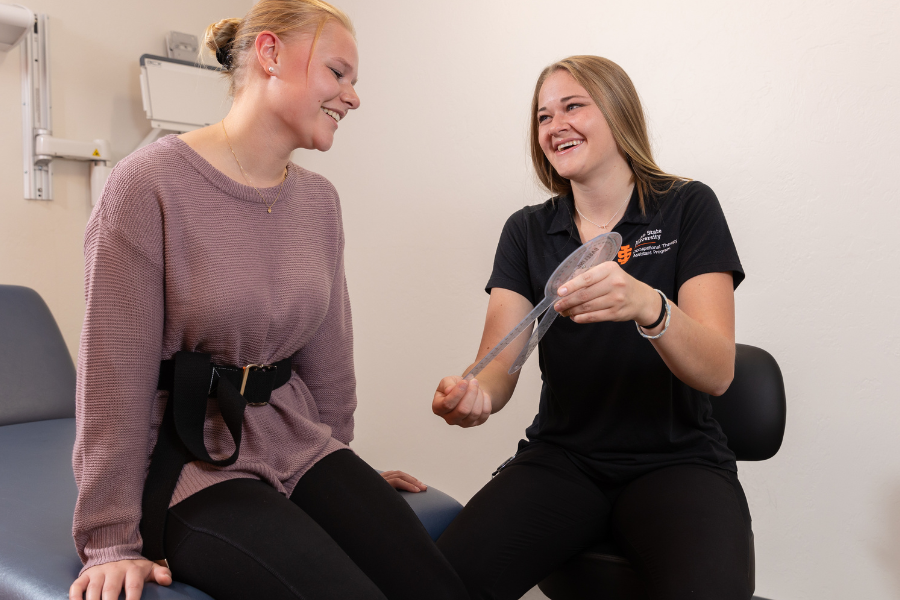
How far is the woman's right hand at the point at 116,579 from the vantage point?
0.84 meters

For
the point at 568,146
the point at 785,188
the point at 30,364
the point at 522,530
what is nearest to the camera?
the point at 522,530

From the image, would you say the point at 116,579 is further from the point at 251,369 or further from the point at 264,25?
the point at 264,25

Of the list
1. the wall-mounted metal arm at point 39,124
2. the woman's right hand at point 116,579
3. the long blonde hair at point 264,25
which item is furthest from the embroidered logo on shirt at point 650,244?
the wall-mounted metal arm at point 39,124

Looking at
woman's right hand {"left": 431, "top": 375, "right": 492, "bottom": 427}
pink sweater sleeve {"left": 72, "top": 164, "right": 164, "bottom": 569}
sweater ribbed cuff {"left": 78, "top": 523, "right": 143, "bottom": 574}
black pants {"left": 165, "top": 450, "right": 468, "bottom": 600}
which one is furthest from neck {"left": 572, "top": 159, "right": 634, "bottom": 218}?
sweater ribbed cuff {"left": 78, "top": 523, "right": 143, "bottom": 574}

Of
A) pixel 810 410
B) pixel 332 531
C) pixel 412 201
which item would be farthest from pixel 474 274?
pixel 332 531

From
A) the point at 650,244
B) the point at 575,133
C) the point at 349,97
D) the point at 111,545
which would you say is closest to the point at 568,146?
the point at 575,133

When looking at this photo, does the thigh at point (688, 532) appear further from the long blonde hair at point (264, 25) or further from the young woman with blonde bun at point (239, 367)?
the long blonde hair at point (264, 25)

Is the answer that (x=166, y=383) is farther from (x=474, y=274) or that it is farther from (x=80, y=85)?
(x=80, y=85)

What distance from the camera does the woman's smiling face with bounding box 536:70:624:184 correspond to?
1324 millimetres

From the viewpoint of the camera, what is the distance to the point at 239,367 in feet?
3.54

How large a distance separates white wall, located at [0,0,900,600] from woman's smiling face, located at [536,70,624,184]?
663mm

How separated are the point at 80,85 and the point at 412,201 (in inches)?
52.5

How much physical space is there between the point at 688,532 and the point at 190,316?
0.80 meters

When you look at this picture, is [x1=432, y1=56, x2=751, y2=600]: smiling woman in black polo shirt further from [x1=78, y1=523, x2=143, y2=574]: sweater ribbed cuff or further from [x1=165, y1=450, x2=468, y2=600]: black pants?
[x1=78, y1=523, x2=143, y2=574]: sweater ribbed cuff
